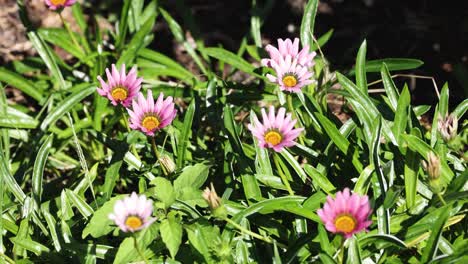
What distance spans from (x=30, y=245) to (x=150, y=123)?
0.57 meters

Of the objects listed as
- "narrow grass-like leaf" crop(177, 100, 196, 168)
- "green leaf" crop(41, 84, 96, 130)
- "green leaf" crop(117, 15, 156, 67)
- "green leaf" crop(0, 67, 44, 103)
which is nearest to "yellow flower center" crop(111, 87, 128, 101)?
"narrow grass-like leaf" crop(177, 100, 196, 168)

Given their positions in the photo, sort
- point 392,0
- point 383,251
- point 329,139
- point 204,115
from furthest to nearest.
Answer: point 392,0, point 204,115, point 329,139, point 383,251

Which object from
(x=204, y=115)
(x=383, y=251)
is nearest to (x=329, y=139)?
(x=383, y=251)

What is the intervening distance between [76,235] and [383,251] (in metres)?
1.03

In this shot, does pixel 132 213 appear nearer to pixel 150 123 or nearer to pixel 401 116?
pixel 150 123

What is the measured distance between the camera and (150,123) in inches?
92.4

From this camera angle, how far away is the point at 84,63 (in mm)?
3514

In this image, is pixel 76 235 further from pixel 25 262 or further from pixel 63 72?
pixel 63 72

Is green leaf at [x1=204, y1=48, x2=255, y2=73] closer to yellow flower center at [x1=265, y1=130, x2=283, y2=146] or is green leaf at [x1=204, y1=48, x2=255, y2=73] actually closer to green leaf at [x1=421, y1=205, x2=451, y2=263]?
yellow flower center at [x1=265, y1=130, x2=283, y2=146]

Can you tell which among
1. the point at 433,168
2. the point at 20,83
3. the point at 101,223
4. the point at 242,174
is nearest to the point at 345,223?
the point at 433,168

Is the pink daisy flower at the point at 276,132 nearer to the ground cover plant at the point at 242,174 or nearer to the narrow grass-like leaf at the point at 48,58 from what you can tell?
the ground cover plant at the point at 242,174

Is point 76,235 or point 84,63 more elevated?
point 84,63

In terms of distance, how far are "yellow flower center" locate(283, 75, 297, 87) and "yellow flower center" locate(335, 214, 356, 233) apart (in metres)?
0.57

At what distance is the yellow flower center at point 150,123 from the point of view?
91.6 inches
